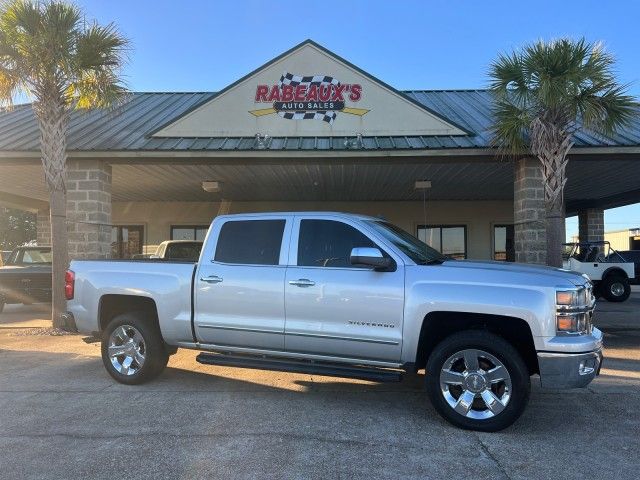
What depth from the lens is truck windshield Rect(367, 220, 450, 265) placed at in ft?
16.4

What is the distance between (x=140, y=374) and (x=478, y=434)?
3.66 metres

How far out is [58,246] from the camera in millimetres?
9562

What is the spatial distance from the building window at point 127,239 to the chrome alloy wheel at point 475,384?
1643 centimetres

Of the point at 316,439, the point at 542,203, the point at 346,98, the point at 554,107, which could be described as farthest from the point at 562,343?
the point at 346,98

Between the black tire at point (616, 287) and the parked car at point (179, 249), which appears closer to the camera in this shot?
the parked car at point (179, 249)

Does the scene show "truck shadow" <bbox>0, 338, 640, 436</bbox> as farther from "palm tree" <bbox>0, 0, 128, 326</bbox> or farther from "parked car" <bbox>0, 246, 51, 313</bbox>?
"parked car" <bbox>0, 246, 51, 313</bbox>

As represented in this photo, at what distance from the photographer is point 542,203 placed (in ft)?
33.3

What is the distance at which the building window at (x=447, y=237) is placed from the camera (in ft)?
62.3

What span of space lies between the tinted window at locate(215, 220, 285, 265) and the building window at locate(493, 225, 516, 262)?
14964mm

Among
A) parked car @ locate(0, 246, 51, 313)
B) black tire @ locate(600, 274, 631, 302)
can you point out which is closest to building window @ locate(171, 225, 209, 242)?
parked car @ locate(0, 246, 51, 313)

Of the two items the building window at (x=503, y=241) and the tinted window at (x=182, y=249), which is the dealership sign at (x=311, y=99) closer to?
the tinted window at (x=182, y=249)

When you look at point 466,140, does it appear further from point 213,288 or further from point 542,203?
point 213,288

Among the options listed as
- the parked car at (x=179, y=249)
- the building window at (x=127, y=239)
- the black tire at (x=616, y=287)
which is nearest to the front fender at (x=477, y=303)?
the parked car at (x=179, y=249)

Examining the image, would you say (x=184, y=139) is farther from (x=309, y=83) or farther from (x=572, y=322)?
(x=572, y=322)
